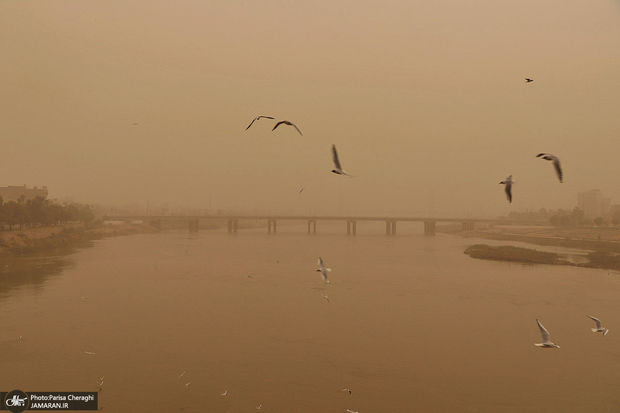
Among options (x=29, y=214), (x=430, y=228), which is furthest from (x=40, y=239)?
(x=430, y=228)

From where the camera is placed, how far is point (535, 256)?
→ 52.1m

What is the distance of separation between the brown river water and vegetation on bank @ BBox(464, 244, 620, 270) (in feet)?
42.4

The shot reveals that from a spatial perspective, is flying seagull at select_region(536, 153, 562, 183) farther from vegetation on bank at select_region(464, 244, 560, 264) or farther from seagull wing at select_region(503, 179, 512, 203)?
vegetation on bank at select_region(464, 244, 560, 264)

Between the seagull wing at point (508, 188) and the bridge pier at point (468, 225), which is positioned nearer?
the seagull wing at point (508, 188)

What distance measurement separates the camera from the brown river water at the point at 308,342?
44.7 feet

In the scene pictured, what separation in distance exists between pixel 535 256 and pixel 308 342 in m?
42.4

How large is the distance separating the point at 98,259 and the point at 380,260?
29.6 meters

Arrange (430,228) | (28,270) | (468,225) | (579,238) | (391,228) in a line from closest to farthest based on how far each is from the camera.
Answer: (28,270)
(579,238)
(430,228)
(391,228)
(468,225)

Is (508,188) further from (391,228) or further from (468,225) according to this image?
(468,225)

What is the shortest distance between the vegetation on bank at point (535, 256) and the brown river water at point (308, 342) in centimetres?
1293

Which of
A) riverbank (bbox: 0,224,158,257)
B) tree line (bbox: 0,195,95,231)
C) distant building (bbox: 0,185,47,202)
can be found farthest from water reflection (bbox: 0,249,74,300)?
distant building (bbox: 0,185,47,202)

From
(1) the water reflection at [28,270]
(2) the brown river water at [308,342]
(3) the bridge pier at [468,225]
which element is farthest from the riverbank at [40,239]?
(3) the bridge pier at [468,225]

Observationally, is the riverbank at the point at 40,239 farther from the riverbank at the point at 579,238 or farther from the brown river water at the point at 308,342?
the riverbank at the point at 579,238

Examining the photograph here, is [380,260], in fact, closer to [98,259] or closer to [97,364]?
[98,259]
